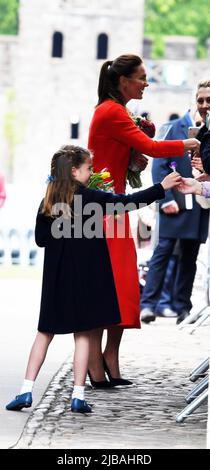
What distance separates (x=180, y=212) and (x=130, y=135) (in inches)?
211

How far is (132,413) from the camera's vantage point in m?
8.34

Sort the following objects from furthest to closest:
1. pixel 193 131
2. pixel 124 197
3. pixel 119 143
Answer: pixel 119 143
pixel 193 131
pixel 124 197

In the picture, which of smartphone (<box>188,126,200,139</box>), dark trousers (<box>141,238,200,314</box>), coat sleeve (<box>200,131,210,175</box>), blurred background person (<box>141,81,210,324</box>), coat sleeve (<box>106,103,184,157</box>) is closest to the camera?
coat sleeve (<box>200,131,210,175</box>)

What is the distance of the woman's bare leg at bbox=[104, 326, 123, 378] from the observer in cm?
955

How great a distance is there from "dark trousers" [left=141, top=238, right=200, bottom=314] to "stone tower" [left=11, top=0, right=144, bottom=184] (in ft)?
224

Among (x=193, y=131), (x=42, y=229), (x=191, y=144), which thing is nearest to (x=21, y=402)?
(x=42, y=229)

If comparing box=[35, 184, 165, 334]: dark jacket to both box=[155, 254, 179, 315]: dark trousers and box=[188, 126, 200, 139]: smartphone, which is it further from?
box=[155, 254, 179, 315]: dark trousers

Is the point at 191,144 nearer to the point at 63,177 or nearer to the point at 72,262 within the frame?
the point at 63,177

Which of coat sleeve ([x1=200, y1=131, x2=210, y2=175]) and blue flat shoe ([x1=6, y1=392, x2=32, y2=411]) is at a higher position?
coat sleeve ([x1=200, y1=131, x2=210, y2=175])

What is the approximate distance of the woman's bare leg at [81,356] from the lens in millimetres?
8258

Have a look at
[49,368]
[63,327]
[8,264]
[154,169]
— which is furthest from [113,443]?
[8,264]

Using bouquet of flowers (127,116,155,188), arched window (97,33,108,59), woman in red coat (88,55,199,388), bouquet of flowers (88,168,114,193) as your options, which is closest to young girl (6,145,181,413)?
bouquet of flowers (88,168,114,193)

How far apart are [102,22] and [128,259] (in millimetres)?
76895

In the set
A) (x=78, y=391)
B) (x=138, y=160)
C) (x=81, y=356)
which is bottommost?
(x=78, y=391)
